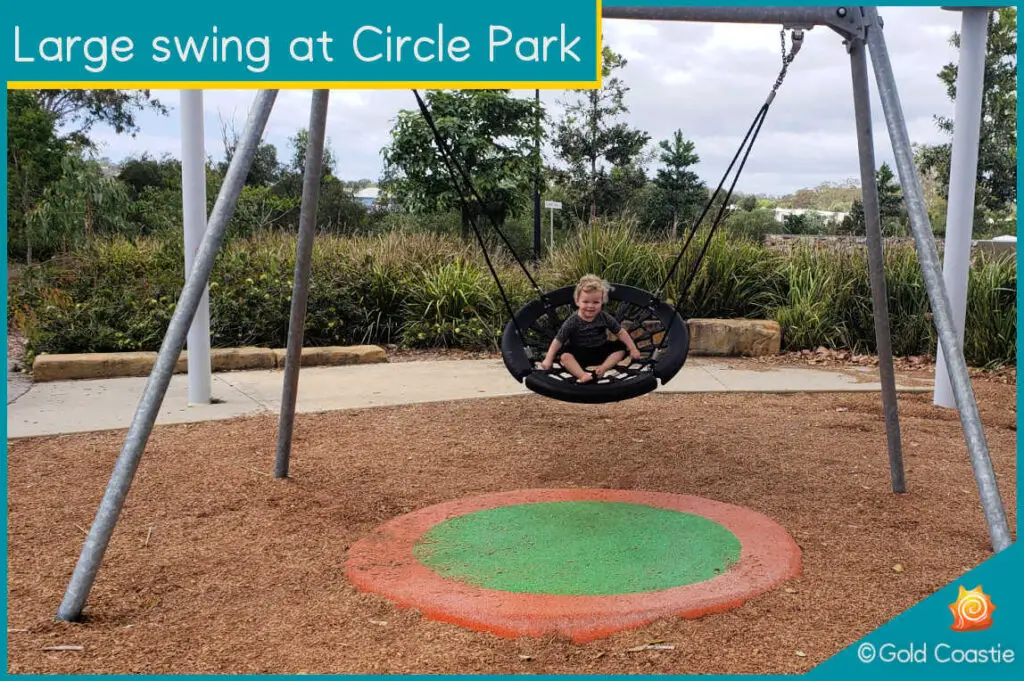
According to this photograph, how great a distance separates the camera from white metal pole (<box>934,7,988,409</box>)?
17.0 ft

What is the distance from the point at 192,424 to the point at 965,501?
3974 mm

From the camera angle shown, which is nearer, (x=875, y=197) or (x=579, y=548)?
(x=579, y=548)

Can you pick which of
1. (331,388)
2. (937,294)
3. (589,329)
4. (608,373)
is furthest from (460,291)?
(937,294)

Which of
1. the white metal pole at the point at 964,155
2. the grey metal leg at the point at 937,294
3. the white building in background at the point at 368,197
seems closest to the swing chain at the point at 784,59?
the grey metal leg at the point at 937,294

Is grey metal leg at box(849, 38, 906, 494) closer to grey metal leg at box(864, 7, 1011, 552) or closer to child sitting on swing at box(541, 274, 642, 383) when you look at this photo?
grey metal leg at box(864, 7, 1011, 552)

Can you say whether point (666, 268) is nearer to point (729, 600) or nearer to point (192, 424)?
point (192, 424)

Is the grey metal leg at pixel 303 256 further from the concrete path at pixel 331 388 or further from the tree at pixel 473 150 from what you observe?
the tree at pixel 473 150

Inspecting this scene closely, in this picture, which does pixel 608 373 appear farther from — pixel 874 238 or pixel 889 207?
pixel 889 207

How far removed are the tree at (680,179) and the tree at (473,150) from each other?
7290mm

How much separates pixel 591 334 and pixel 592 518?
125 cm

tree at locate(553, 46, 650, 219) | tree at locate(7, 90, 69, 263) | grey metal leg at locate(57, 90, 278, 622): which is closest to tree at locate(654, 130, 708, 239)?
tree at locate(553, 46, 650, 219)

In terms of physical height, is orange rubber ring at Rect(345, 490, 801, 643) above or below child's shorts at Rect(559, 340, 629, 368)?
below

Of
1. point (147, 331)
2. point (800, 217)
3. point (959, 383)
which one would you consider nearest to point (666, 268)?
point (147, 331)

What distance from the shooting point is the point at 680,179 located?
23.1m
